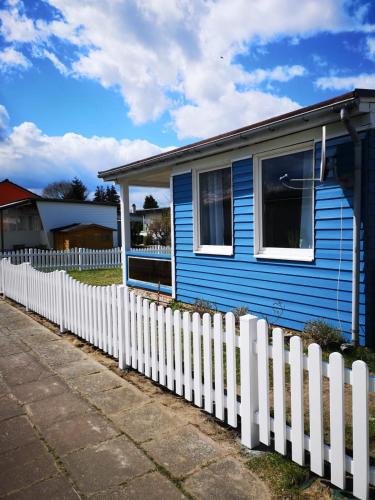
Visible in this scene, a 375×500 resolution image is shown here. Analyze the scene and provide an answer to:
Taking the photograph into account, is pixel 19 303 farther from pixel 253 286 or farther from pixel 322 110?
pixel 322 110

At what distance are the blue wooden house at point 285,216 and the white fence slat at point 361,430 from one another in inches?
113

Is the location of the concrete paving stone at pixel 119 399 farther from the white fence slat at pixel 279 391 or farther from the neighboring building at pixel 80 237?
the neighboring building at pixel 80 237

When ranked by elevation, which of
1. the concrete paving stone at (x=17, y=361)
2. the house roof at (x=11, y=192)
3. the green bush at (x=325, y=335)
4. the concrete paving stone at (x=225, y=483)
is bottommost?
the concrete paving stone at (x=17, y=361)

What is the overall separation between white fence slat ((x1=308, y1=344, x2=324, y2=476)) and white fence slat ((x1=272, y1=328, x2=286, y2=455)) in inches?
8.3

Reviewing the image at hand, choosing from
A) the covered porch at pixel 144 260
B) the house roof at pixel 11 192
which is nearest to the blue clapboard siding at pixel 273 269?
the covered porch at pixel 144 260

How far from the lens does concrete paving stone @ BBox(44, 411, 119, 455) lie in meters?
2.71

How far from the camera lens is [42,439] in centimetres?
281

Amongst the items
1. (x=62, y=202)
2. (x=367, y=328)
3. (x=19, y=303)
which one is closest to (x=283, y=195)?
(x=367, y=328)

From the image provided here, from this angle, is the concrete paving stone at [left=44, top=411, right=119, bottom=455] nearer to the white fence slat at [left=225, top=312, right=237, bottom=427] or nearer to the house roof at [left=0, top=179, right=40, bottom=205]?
Result: the white fence slat at [left=225, top=312, right=237, bottom=427]

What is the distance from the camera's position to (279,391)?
245cm

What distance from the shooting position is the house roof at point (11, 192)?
3397 cm

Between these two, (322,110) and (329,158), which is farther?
(329,158)

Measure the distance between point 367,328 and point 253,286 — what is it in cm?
204

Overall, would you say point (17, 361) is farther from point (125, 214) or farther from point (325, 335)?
point (125, 214)
